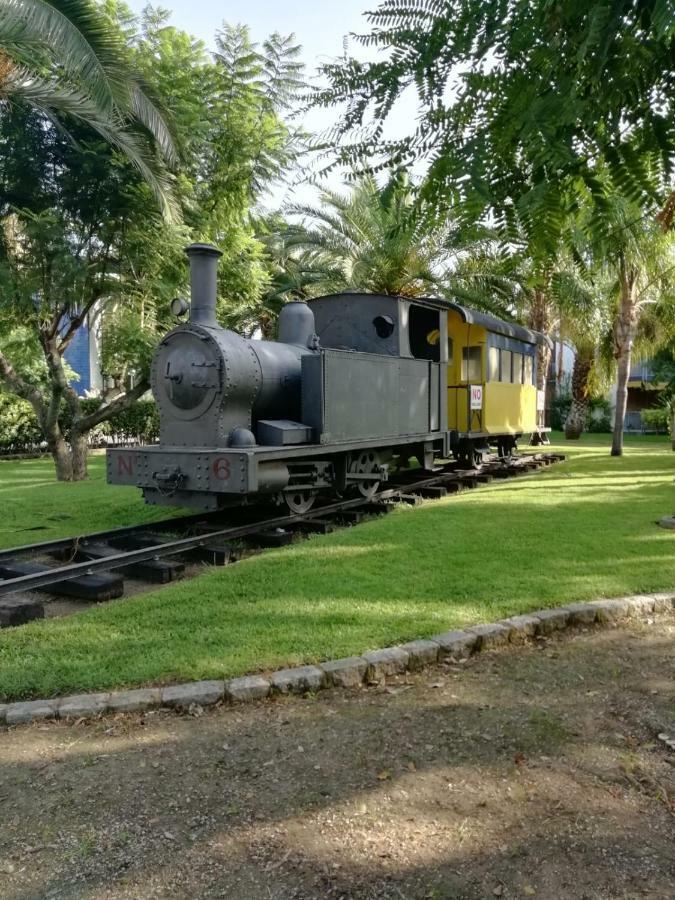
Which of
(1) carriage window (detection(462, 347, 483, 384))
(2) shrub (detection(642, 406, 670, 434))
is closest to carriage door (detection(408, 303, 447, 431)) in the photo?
(1) carriage window (detection(462, 347, 483, 384))

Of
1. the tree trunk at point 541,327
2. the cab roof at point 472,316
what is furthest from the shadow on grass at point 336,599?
the tree trunk at point 541,327

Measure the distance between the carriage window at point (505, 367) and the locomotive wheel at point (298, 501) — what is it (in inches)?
260

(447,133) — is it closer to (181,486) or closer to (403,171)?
(403,171)

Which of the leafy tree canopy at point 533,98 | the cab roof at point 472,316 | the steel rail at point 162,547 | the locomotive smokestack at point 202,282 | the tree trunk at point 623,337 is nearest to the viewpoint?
the leafy tree canopy at point 533,98

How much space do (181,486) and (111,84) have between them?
5.90m

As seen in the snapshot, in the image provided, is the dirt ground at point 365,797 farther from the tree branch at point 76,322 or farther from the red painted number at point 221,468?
the tree branch at point 76,322

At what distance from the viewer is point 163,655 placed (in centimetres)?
413

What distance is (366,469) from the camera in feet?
30.4

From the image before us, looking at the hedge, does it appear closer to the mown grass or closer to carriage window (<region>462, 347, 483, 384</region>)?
the mown grass

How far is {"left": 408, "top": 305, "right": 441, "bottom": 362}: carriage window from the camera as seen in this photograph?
10500 millimetres

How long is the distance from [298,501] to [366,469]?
1.35 m

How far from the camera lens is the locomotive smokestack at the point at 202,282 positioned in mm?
7457

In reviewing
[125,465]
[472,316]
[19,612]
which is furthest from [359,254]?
[19,612]

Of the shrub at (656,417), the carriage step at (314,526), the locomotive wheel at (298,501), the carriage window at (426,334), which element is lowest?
the carriage step at (314,526)
